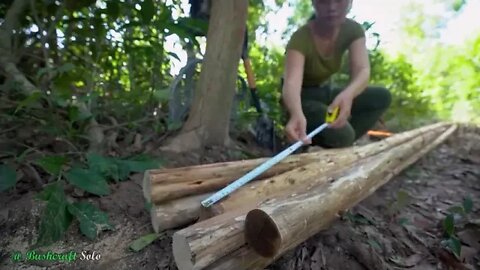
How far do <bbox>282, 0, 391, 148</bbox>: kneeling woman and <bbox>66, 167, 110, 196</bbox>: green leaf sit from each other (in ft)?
2.68

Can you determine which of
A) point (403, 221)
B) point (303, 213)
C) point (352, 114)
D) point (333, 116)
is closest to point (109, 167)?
point (303, 213)

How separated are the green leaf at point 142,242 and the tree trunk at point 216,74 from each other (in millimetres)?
762

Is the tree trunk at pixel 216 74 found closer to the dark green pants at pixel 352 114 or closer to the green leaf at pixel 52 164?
the dark green pants at pixel 352 114

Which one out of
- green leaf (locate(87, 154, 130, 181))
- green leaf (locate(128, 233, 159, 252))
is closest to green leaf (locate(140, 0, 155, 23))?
green leaf (locate(87, 154, 130, 181))

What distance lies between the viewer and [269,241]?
88 cm

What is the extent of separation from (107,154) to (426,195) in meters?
1.56

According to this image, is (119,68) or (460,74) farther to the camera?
(460,74)

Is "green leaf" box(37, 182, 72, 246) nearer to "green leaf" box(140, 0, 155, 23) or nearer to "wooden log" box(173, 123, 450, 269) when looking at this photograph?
"wooden log" box(173, 123, 450, 269)

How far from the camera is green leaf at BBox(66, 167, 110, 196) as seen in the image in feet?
3.69

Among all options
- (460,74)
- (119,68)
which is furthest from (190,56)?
(460,74)

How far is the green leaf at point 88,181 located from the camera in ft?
3.69

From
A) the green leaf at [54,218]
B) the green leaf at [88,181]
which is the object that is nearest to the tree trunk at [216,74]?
the green leaf at [88,181]

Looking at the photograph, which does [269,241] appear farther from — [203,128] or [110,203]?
[203,128]

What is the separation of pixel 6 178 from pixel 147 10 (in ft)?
2.60
